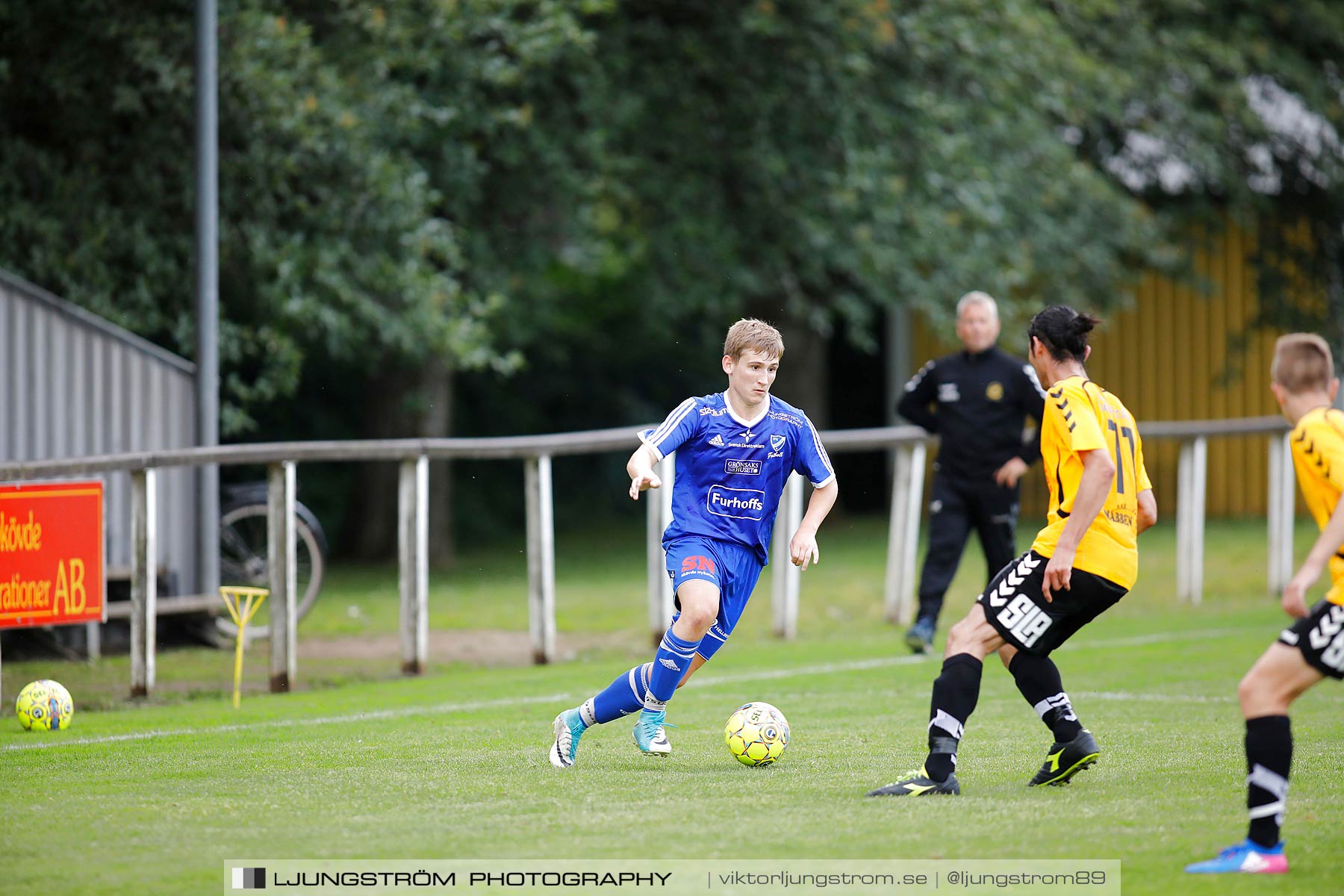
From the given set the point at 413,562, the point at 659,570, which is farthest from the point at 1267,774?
the point at 659,570

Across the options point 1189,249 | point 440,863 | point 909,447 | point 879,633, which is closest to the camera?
point 440,863

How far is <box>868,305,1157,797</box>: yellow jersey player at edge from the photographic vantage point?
18.7ft

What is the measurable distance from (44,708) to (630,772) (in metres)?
3.31

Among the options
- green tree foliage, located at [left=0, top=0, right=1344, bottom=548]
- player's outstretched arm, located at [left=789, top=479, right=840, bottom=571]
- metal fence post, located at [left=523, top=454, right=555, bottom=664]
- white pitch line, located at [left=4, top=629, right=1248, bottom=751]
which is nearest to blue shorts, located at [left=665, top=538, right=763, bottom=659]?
player's outstretched arm, located at [left=789, top=479, right=840, bottom=571]

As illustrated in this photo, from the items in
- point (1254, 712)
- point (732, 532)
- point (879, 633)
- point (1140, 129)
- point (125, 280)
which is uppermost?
point (1140, 129)

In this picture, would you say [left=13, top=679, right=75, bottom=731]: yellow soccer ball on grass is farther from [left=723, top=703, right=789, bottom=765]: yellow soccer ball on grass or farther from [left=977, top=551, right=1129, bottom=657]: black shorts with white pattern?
[left=977, top=551, right=1129, bottom=657]: black shorts with white pattern

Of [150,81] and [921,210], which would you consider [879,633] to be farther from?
[150,81]

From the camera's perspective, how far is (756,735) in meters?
6.50

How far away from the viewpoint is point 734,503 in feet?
21.9

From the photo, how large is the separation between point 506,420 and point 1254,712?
67.5 feet

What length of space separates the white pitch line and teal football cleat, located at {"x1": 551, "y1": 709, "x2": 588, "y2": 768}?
185 cm

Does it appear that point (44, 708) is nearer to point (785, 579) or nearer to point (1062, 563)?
point (1062, 563)

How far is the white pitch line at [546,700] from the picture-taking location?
25.1 ft

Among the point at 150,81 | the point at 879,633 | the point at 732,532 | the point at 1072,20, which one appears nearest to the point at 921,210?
the point at 1072,20
